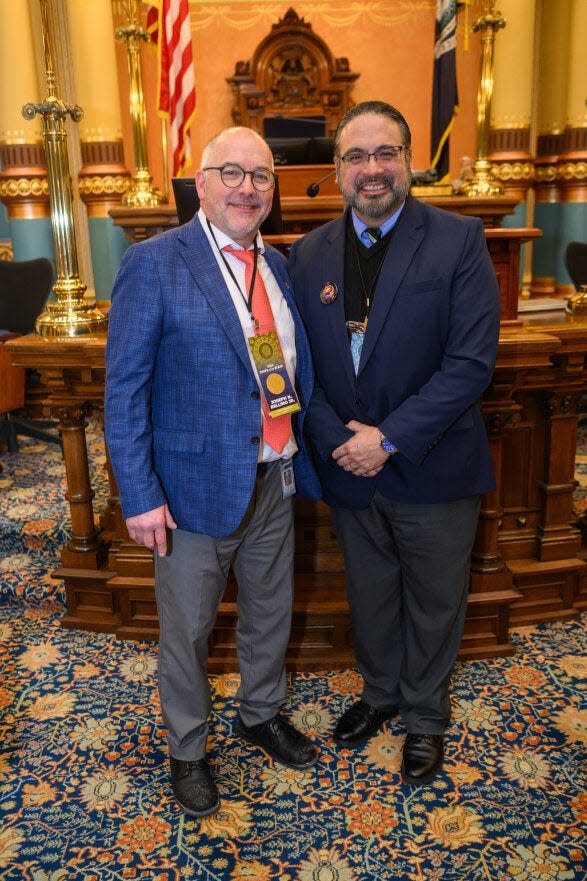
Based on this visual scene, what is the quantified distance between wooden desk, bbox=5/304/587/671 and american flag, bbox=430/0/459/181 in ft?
8.25

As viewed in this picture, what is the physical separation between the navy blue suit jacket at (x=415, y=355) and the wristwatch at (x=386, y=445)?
0.02 m

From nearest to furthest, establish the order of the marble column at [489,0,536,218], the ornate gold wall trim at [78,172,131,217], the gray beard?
the gray beard, the marble column at [489,0,536,218], the ornate gold wall trim at [78,172,131,217]

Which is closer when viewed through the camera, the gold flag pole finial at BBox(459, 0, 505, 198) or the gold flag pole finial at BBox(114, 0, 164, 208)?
the gold flag pole finial at BBox(459, 0, 505, 198)

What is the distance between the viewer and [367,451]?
6.10 ft

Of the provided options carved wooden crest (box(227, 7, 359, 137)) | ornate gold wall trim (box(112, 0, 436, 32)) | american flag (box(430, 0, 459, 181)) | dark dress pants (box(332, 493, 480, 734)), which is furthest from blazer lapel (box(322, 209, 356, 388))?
ornate gold wall trim (box(112, 0, 436, 32))

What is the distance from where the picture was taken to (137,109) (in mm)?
3707

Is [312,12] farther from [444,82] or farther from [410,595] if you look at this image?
[410,595]

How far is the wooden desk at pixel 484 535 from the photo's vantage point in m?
2.67

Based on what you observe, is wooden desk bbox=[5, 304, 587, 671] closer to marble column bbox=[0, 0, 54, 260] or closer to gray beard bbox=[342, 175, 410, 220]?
gray beard bbox=[342, 175, 410, 220]

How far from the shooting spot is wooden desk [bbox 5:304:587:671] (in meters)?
2.67

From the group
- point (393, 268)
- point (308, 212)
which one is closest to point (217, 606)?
point (393, 268)

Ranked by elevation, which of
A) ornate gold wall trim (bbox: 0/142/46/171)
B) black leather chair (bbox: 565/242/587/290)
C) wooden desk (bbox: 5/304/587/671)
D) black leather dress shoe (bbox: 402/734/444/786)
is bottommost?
black leather dress shoe (bbox: 402/734/444/786)

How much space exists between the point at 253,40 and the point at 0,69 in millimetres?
2737

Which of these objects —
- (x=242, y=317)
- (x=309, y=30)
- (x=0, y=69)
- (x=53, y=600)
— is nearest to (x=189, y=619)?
A: (x=242, y=317)
